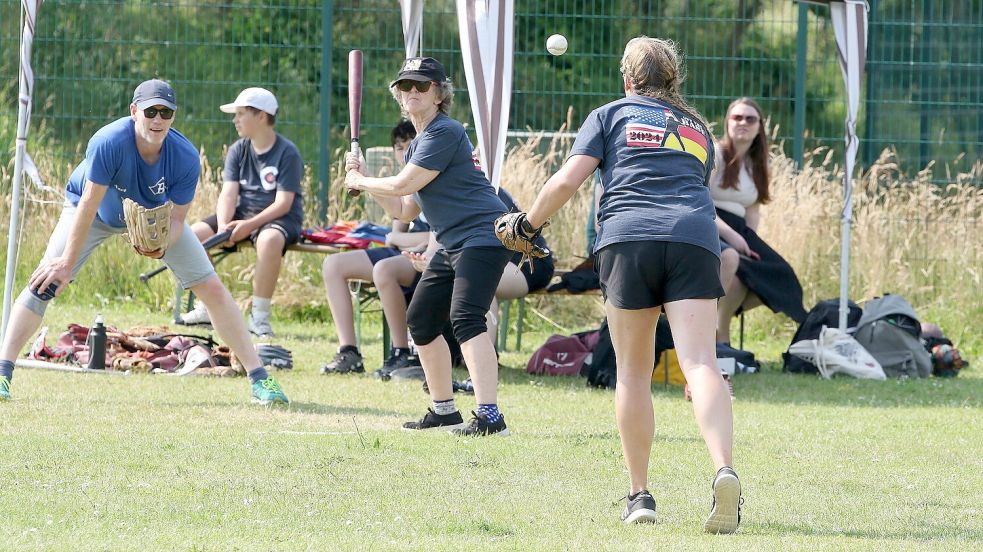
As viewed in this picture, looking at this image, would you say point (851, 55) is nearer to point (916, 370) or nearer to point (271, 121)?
point (916, 370)

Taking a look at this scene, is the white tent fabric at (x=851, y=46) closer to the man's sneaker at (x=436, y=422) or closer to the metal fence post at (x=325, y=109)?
the man's sneaker at (x=436, y=422)

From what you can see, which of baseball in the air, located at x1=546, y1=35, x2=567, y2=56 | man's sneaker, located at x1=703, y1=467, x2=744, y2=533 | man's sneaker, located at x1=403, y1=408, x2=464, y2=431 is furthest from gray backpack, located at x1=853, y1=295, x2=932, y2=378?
man's sneaker, located at x1=703, y1=467, x2=744, y2=533

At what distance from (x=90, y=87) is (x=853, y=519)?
9954 millimetres

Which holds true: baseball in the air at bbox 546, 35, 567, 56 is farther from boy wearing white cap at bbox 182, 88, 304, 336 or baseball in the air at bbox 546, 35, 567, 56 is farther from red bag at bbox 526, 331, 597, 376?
boy wearing white cap at bbox 182, 88, 304, 336

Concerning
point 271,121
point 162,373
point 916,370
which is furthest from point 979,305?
point 162,373

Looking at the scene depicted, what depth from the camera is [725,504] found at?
446 cm

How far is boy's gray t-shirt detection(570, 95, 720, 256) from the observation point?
464cm

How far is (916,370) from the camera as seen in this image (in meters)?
9.55

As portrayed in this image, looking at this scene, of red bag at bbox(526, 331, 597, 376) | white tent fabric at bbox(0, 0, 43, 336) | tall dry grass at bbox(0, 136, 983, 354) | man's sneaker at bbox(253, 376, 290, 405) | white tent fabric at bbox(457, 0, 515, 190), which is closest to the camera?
man's sneaker at bbox(253, 376, 290, 405)

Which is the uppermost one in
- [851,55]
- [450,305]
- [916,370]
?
[851,55]

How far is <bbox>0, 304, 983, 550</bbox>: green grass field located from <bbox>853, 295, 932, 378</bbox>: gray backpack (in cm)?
104

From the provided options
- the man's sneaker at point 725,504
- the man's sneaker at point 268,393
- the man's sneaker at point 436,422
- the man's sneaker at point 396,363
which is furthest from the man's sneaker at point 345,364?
the man's sneaker at point 725,504

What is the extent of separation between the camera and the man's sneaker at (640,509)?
4688 mm

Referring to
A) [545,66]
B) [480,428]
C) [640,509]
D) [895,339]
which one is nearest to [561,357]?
[895,339]
